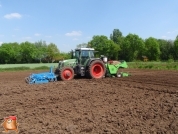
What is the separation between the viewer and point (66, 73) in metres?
14.1

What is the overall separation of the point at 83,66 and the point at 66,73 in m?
1.31

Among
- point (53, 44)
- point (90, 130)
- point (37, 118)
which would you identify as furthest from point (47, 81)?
point (53, 44)

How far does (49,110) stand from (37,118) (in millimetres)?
823

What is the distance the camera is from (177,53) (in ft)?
235

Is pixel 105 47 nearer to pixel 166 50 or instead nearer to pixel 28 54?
pixel 166 50

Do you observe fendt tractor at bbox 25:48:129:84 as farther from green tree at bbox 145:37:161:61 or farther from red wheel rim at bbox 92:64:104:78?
green tree at bbox 145:37:161:61

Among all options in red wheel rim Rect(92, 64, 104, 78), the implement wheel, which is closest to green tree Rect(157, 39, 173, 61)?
red wheel rim Rect(92, 64, 104, 78)

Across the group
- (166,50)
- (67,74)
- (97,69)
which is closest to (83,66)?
(97,69)

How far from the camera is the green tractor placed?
14164mm

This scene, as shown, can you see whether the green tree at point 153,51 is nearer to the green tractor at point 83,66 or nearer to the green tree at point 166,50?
the green tree at point 166,50

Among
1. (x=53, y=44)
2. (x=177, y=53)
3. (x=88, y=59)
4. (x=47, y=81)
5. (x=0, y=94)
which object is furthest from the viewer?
(x=53, y=44)

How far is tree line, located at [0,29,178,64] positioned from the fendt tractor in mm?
56739

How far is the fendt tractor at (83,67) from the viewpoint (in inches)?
549

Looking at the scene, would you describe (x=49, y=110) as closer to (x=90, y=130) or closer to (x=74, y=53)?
(x=90, y=130)
